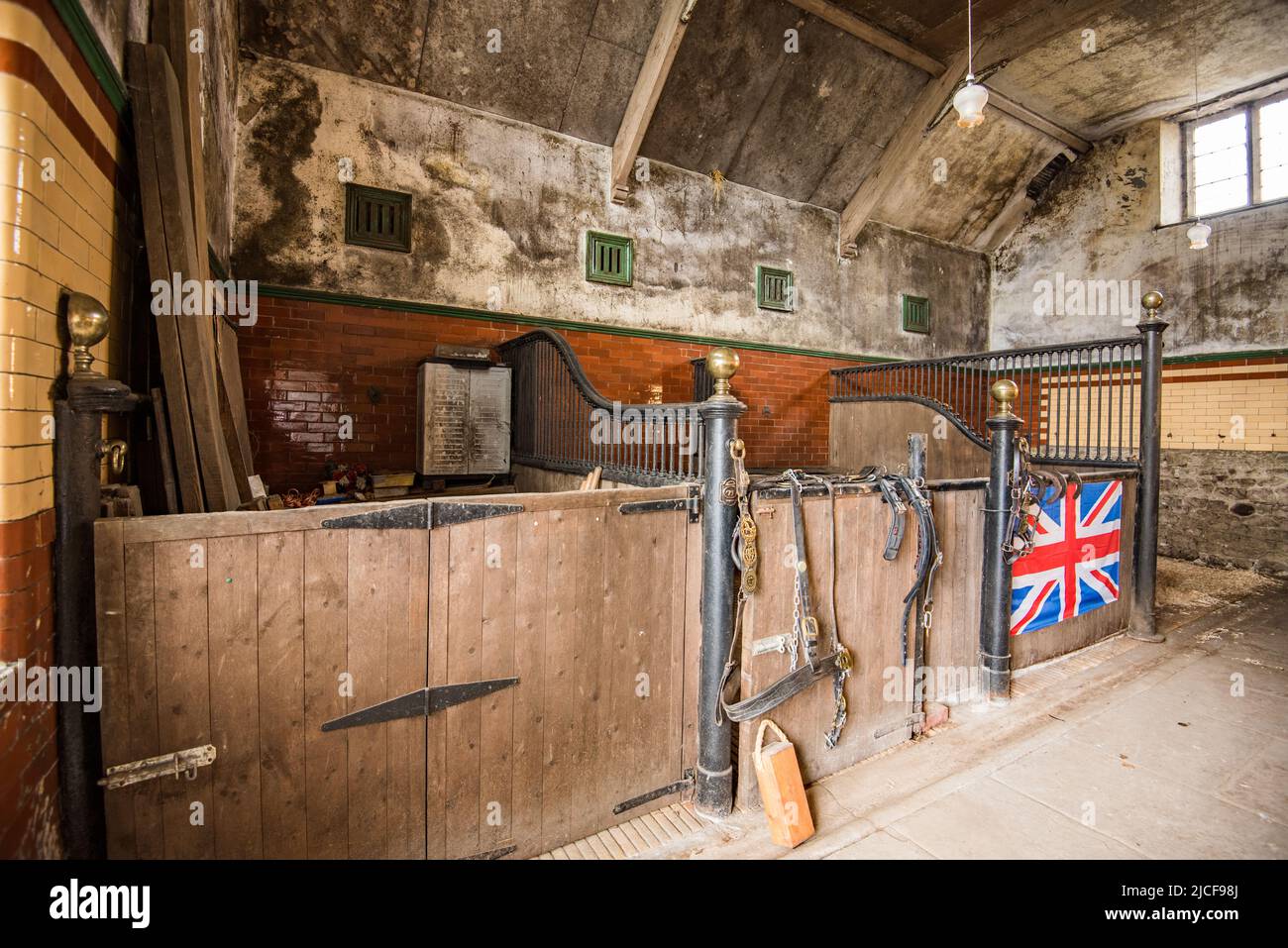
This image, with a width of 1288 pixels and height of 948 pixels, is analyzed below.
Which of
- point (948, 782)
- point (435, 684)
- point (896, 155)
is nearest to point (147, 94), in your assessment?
point (435, 684)

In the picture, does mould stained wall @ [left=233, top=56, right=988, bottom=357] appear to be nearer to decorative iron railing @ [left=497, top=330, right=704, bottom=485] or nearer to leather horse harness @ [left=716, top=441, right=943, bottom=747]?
decorative iron railing @ [left=497, top=330, right=704, bottom=485]

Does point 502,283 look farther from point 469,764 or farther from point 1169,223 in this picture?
point 1169,223

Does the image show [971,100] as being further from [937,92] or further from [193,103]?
[193,103]

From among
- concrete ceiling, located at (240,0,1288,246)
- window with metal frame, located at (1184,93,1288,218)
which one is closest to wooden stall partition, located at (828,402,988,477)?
concrete ceiling, located at (240,0,1288,246)

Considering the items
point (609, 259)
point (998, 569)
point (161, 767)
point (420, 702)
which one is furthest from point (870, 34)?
point (161, 767)

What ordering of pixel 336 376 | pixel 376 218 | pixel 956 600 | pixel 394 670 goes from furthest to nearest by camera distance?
1. pixel 376 218
2. pixel 336 376
3. pixel 956 600
4. pixel 394 670

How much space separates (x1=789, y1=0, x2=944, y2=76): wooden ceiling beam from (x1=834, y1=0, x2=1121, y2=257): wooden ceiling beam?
0.22 metres

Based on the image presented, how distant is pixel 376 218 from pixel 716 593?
13.9 ft

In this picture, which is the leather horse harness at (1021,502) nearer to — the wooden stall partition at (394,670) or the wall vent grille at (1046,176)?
the wooden stall partition at (394,670)

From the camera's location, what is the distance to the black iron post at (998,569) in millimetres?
3137

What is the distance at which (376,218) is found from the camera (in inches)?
183

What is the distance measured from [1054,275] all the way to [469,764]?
9.74 metres

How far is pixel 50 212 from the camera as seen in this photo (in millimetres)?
1288

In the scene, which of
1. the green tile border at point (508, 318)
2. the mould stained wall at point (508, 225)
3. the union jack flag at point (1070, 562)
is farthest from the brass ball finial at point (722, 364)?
the mould stained wall at point (508, 225)
